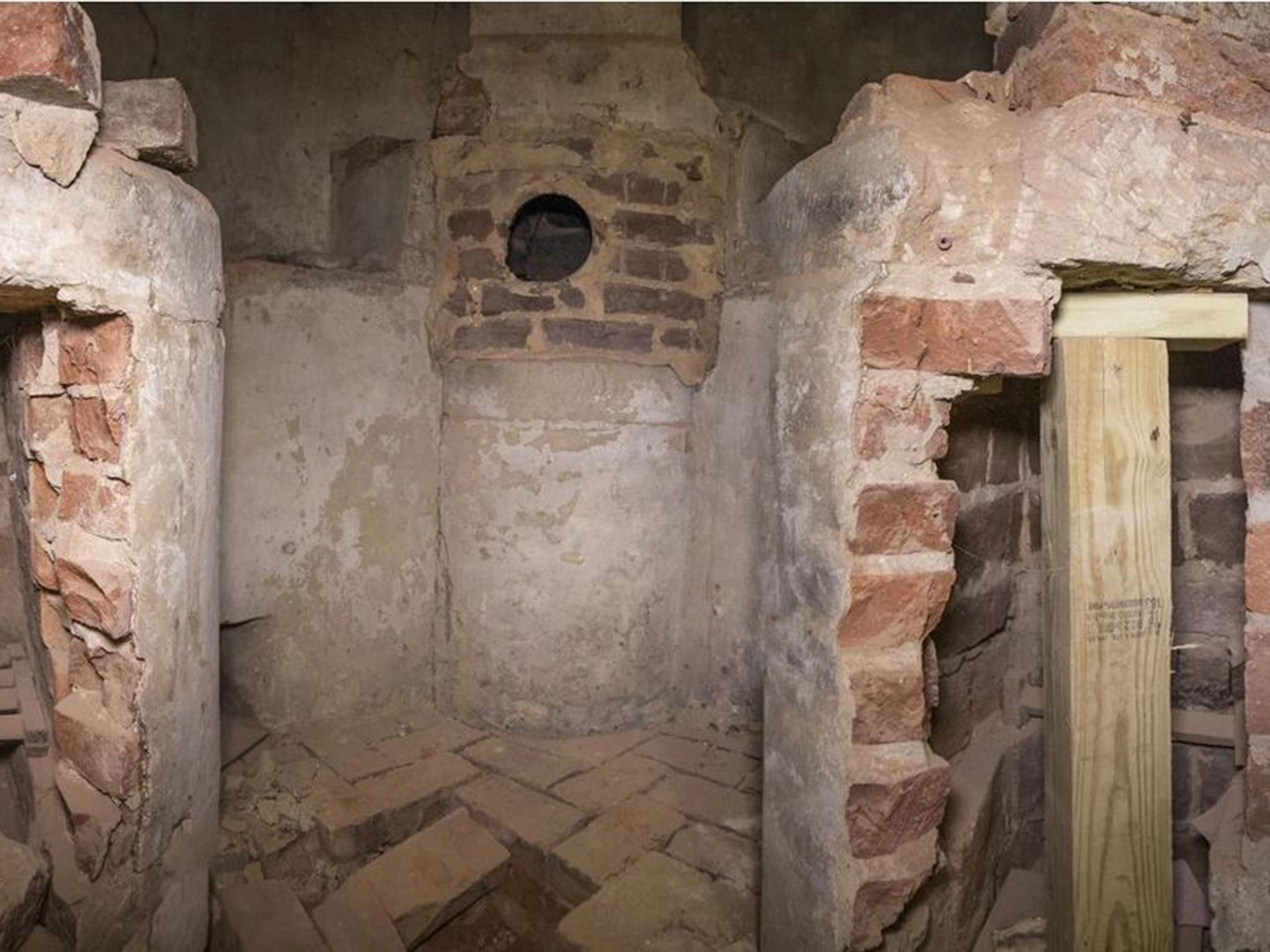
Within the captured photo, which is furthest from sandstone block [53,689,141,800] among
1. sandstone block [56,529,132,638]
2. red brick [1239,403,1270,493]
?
red brick [1239,403,1270,493]

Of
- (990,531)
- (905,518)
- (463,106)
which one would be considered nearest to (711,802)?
(990,531)

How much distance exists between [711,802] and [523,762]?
655 mm

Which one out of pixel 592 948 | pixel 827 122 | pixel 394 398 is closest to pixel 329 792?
pixel 592 948

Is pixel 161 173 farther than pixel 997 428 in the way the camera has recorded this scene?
No

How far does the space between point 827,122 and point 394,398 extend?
6.80ft

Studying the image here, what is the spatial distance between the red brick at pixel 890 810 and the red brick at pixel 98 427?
61.3 inches

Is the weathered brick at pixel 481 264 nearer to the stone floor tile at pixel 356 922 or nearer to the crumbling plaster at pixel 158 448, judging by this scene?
the crumbling plaster at pixel 158 448

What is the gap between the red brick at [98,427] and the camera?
156cm

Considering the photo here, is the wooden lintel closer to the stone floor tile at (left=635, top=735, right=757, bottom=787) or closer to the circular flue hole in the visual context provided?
the stone floor tile at (left=635, top=735, right=757, bottom=787)

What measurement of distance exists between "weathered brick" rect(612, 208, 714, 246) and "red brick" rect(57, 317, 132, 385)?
5.39 feet

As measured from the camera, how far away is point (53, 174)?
1.42 m

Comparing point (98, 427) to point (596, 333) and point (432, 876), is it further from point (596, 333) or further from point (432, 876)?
Answer: point (596, 333)

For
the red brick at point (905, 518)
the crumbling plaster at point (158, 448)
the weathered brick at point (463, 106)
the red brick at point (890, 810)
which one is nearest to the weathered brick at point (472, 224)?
the weathered brick at point (463, 106)

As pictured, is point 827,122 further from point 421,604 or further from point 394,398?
point 421,604
